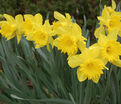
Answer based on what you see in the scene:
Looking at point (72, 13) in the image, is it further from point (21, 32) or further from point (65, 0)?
point (21, 32)

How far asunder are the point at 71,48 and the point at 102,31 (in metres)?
0.25

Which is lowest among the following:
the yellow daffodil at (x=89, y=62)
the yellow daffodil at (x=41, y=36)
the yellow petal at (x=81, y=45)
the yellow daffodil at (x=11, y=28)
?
the yellow daffodil at (x=89, y=62)

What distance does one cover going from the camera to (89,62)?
85 centimetres

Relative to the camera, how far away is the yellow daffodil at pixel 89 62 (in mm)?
849

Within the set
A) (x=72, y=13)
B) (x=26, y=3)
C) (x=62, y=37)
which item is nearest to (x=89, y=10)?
(x=72, y=13)

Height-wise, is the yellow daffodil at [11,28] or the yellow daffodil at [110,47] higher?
the yellow daffodil at [11,28]

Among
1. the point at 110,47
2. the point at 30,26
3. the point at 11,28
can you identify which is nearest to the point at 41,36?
the point at 30,26

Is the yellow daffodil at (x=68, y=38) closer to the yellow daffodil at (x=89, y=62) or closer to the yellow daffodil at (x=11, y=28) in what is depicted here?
the yellow daffodil at (x=89, y=62)

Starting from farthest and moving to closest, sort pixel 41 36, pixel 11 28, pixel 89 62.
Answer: pixel 11 28 < pixel 41 36 < pixel 89 62

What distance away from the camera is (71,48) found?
888 millimetres

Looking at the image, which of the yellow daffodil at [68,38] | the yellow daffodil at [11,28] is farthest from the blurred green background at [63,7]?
the yellow daffodil at [68,38]

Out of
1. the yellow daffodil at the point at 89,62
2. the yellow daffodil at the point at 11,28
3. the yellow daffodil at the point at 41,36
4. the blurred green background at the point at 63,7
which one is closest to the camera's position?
the yellow daffodil at the point at 89,62

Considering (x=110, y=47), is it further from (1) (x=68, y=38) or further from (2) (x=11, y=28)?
(2) (x=11, y=28)

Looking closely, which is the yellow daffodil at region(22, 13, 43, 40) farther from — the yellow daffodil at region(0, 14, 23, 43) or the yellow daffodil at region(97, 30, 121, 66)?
the yellow daffodil at region(97, 30, 121, 66)
